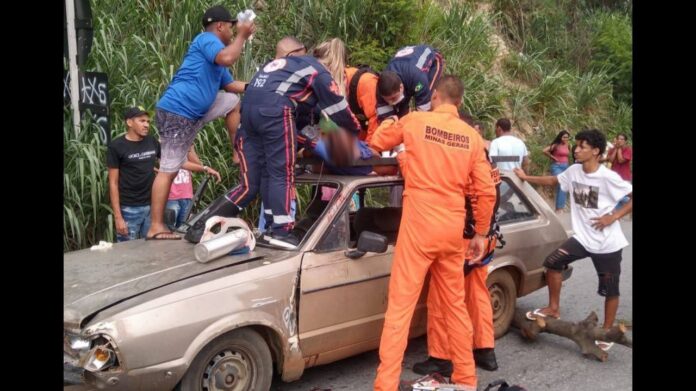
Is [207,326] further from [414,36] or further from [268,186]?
[414,36]

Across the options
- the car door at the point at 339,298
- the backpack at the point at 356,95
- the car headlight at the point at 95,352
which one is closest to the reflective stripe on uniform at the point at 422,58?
the backpack at the point at 356,95

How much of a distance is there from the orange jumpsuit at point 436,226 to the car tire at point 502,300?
109 cm

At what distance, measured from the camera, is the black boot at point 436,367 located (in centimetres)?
485

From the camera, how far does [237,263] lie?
4.30 meters

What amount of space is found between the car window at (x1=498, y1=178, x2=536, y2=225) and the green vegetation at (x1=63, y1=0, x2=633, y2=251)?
2.19 m

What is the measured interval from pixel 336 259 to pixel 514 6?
43.8 feet

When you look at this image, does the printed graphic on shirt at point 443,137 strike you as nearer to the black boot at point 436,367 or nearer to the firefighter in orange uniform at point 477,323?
the firefighter in orange uniform at point 477,323

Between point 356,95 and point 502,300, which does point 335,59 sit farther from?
point 502,300

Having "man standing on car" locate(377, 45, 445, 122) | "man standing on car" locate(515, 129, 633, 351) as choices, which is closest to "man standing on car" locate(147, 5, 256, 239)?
"man standing on car" locate(377, 45, 445, 122)

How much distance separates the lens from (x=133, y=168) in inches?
245
